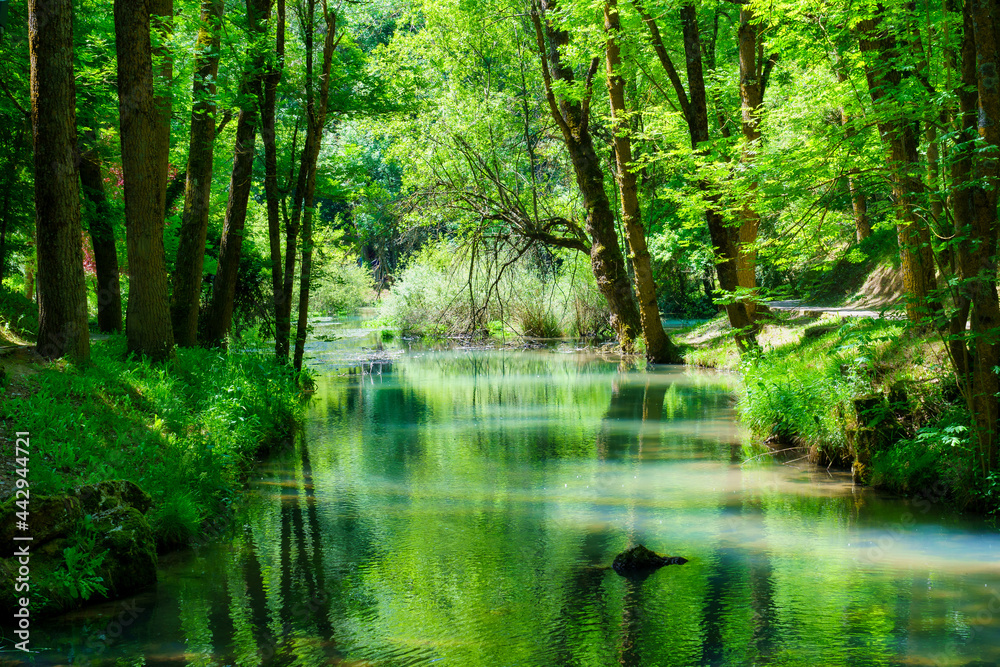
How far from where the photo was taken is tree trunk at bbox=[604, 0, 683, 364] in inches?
717

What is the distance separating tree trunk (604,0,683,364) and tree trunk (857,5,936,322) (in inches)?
318

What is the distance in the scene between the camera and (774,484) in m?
9.04

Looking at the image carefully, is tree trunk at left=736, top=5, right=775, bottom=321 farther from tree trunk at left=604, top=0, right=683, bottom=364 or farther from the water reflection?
the water reflection

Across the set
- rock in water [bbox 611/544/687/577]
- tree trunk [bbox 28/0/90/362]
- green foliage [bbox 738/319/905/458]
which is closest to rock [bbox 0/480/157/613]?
tree trunk [bbox 28/0/90/362]

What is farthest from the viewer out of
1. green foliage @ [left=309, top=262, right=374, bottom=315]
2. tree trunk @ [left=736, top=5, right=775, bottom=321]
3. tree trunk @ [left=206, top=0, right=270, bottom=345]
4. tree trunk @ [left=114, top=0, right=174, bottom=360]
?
green foliage @ [left=309, top=262, right=374, bottom=315]

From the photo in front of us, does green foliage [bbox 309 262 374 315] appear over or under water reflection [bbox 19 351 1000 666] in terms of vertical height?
over

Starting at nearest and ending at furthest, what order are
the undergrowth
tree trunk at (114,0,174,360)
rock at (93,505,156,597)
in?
rock at (93,505,156,597) < the undergrowth < tree trunk at (114,0,174,360)

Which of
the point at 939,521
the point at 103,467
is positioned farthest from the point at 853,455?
the point at 103,467

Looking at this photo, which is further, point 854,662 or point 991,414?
point 991,414

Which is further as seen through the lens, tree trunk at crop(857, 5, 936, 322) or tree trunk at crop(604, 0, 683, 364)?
tree trunk at crop(604, 0, 683, 364)

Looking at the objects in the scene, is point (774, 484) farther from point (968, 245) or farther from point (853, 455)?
point (968, 245)

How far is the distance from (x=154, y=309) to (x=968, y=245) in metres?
9.03

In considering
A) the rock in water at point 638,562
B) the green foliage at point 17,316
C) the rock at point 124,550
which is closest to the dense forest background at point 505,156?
the green foliage at point 17,316

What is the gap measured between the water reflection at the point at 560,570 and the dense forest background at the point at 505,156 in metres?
1.93
